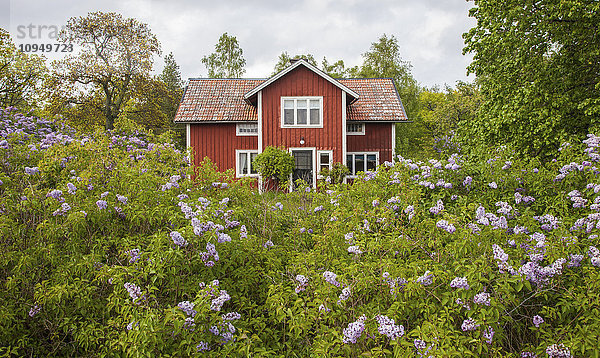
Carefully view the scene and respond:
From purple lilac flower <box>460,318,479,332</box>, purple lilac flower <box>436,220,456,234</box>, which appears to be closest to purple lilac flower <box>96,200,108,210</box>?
purple lilac flower <box>436,220,456,234</box>

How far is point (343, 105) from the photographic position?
18031 mm

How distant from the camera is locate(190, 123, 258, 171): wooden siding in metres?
19.2

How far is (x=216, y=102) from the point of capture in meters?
20.0

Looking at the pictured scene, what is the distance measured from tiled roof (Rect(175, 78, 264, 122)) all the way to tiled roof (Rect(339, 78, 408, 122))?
505cm

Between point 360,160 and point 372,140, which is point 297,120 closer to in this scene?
point 360,160

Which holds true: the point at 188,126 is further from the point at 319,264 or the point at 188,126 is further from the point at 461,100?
the point at 461,100

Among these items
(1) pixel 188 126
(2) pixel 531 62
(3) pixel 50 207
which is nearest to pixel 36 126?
(3) pixel 50 207

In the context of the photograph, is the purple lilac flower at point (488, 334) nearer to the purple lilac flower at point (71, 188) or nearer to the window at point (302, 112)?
the purple lilac flower at point (71, 188)

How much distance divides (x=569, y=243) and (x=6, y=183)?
5.96m

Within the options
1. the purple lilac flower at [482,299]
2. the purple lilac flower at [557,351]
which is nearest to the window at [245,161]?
the purple lilac flower at [482,299]

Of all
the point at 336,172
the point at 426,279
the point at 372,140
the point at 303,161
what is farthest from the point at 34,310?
the point at 372,140

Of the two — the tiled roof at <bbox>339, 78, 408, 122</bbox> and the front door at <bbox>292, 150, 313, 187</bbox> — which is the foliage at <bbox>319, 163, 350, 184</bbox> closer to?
the front door at <bbox>292, 150, 313, 187</bbox>

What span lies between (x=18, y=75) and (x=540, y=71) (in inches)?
956

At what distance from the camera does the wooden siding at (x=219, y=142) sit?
63.0 ft
